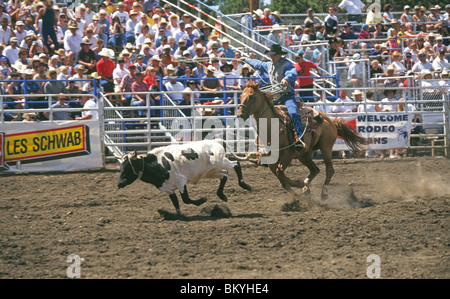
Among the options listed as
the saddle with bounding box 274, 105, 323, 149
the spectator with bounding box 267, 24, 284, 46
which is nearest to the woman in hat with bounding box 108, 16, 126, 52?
the spectator with bounding box 267, 24, 284, 46

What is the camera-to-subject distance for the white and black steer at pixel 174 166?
833 centimetres

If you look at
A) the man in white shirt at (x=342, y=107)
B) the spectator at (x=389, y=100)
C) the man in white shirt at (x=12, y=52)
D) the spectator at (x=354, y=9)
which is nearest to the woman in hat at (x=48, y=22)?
the man in white shirt at (x=12, y=52)

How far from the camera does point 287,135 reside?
985 cm

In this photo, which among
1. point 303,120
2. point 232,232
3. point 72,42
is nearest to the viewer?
point 232,232

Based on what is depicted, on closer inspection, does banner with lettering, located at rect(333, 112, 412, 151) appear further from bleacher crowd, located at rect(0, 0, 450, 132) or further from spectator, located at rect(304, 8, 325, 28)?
spectator, located at rect(304, 8, 325, 28)

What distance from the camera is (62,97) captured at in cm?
1398

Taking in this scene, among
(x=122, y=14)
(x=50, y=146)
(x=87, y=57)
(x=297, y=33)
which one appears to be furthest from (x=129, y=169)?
(x=297, y=33)

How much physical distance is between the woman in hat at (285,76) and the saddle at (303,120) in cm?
6

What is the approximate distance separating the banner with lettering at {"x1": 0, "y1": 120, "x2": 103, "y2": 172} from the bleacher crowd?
23.4 inches

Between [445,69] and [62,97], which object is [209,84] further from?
[445,69]

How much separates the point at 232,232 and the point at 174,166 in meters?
1.28

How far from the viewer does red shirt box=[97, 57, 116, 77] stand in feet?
50.2

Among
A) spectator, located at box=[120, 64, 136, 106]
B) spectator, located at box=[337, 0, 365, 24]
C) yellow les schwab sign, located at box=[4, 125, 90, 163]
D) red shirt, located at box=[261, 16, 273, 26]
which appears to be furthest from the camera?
spectator, located at box=[337, 0, 365, 24]

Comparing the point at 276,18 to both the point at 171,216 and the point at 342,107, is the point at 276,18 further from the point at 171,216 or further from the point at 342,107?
the point at 171,216
